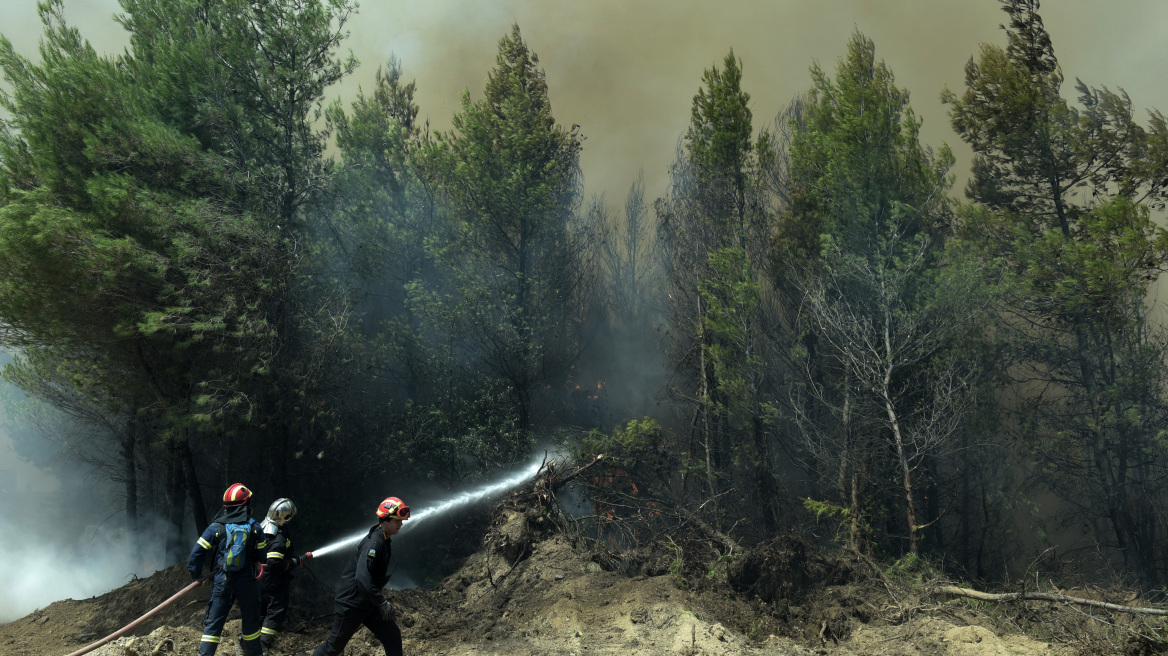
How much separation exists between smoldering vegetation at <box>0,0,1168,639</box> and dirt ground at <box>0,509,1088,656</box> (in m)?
0.99

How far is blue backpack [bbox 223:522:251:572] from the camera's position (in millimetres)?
6680

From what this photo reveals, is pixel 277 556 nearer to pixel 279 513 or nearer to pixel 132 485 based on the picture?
pixel 279 513

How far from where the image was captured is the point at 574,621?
8047mm

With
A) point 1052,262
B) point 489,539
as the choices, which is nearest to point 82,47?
point 489,539

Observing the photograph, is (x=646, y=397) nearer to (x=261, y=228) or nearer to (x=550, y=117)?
(x=550, y=117)

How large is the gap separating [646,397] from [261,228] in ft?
35.5

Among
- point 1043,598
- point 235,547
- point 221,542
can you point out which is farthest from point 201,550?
point 1043,598

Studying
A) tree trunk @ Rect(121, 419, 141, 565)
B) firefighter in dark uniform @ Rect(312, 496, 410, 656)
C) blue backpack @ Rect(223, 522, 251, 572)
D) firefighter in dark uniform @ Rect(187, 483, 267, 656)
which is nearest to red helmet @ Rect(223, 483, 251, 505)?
firefighter in dark uniform @ Rect(187, 483, 267, 656)

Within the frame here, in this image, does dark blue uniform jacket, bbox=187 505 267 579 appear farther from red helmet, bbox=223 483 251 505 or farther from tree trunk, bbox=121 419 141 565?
tree trunk, bbox=121 419 141 565

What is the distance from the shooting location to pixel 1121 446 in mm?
13273

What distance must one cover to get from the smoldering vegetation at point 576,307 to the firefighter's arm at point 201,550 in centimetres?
544

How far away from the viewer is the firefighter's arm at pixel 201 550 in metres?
6.57

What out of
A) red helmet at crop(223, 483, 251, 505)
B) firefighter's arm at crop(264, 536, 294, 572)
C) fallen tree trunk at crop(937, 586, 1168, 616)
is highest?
red helmet at crop(223, 483, 251, 505)

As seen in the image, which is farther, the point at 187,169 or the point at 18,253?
the point at 187,169
